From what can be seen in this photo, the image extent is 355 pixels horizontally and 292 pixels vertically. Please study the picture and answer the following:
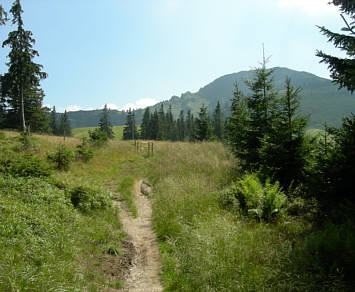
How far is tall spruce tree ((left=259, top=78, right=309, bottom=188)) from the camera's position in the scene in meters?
7.11

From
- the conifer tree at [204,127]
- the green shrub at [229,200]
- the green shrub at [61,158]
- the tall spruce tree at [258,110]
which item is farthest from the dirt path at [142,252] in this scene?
the conifer tree at [204,127]

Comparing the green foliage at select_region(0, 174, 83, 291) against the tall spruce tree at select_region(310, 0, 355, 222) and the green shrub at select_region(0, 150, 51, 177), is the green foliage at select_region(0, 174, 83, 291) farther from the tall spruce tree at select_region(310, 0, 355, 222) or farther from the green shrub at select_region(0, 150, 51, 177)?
the tall spruce tree at select_region(310, 0, 355, 222)

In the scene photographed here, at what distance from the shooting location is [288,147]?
24.1ft

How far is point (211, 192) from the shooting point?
25.2 ft

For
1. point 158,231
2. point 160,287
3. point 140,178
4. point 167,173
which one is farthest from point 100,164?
point 160,287

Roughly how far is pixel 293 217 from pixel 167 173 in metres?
7.66

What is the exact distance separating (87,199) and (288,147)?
748 cm

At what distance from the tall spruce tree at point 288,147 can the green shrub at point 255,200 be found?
3.56 feet

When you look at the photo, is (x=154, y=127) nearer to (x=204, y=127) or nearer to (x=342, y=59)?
(x=204, y=127)

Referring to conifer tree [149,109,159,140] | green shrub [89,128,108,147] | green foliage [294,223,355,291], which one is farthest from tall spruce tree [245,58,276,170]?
conifer tree [149,109,159,140]

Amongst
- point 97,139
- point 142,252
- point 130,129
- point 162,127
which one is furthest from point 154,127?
point 142,252

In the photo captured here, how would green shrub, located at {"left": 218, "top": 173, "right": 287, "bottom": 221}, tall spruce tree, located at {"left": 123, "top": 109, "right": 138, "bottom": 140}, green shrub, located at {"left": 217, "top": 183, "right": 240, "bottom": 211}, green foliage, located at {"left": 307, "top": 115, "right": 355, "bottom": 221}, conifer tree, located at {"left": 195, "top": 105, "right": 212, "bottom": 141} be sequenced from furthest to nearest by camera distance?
tall spruce tree, located at {"left": 123, "top": 109, "right": 138, "bottom": 140} < conifer tree, located at {"left": 195, "top": 105, "right": 212, "bottom": 141} < green shrub, located at {"left": 217, "top": 183, "right": 240, "bottom": 211} < green shrub, located at {"left": 218, "top": 173, "right": 287, "bottom": 221} < green foliage, located at {"left": 307, "top": 115, "right": 355, "bottom": 221}

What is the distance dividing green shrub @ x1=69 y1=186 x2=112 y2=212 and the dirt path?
929 millimetres

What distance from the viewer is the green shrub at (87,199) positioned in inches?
282
